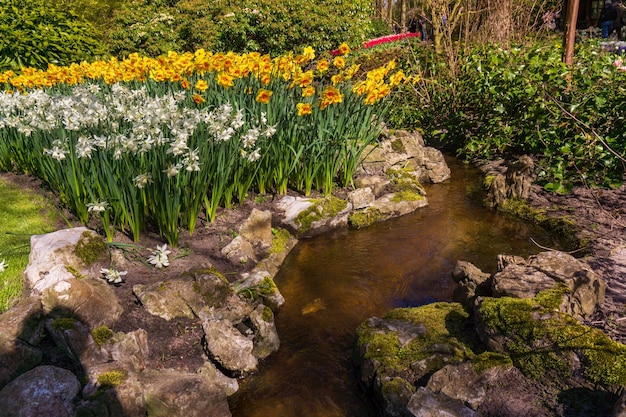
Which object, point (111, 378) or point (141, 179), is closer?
point (111, 378)

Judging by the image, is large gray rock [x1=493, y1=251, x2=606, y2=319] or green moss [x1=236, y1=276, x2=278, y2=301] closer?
large gray rock [x1=493, y1=251, x2=606, y2=319]

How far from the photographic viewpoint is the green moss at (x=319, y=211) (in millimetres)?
4922

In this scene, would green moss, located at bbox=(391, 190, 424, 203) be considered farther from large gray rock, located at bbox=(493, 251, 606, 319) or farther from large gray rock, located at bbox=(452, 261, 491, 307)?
large gray rock, located at bbox=(493, 251, 606, 319)

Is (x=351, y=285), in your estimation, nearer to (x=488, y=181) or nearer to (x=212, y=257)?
(x=212, y=257)

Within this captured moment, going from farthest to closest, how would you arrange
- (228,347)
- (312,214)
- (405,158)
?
1. (405,158)
2. (312,214)
3. (228,347)

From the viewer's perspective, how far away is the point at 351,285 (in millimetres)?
4078

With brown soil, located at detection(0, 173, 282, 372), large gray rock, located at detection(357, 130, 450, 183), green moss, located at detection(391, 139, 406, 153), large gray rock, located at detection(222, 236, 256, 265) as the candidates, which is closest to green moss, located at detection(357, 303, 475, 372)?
brown soil, located at detection(0, 173, 282, 372)

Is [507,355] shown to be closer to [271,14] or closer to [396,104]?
[396,104]

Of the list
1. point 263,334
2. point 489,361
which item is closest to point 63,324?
point 263,334

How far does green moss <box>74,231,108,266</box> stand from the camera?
3.31 m

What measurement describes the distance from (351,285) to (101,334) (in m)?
1.98

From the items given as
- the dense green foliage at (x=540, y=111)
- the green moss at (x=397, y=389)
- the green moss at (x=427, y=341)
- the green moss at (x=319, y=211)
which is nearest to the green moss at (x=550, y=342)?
the green moss at (x=427, y=341)

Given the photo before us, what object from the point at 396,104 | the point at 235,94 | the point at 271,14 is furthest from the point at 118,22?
the point at 235,94

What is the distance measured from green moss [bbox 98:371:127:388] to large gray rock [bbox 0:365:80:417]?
0.35ft
